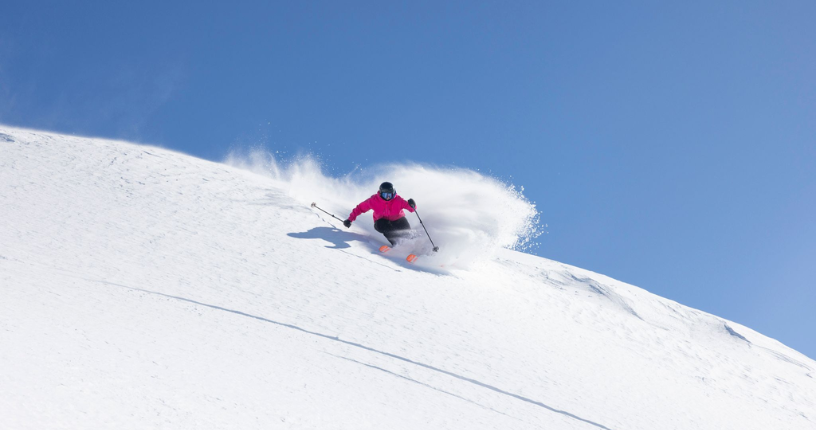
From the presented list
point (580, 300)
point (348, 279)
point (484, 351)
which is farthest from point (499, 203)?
point (484, 351)

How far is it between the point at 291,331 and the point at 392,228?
15.0ft

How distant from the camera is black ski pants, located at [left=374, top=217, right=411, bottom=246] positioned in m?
9.50

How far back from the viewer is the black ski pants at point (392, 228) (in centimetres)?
950

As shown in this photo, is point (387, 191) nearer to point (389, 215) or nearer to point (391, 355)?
point (389, 215)

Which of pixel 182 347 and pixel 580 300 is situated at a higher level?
pixel 580 300

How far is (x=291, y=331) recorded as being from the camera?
16.8 ft

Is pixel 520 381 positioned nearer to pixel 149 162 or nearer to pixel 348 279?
pixel 348 279

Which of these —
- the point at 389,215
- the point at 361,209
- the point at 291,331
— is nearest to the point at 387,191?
the point at 389,215

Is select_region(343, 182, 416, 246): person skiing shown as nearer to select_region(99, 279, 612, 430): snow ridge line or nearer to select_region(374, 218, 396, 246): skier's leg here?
select_region(374, 218, 396, 246): skier's leg

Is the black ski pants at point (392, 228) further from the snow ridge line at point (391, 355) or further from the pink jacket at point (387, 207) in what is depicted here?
the snow ridge line at point (391, 355)

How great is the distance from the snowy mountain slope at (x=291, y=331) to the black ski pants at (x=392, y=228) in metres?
0.40

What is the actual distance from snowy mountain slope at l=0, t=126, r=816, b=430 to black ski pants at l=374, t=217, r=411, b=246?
0.40 m

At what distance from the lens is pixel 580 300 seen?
9.52m

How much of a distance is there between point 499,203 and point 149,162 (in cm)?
723
